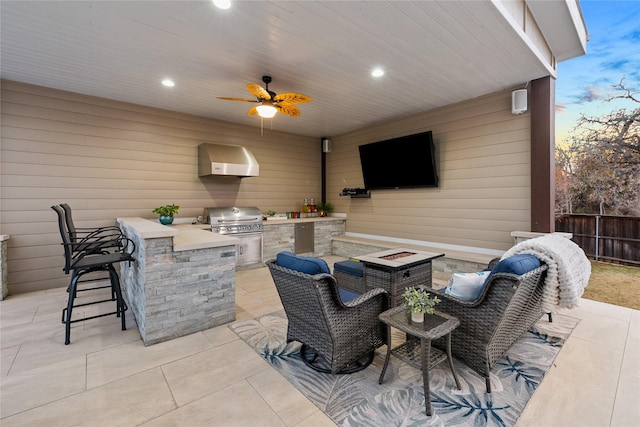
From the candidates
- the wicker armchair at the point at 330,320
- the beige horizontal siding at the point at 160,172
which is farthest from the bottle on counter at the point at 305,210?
the wicker armchair at the point at 330,320

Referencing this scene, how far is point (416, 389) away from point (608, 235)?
6700mm

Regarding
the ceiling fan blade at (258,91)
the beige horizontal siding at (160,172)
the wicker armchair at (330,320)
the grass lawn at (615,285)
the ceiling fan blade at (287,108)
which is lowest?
the grass lawn at (615,285)

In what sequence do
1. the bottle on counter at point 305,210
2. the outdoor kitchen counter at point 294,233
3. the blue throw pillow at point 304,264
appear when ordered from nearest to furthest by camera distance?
the blue throw pillow at point 304,264, the outdoor kitchen counter at point 294,233, the bottle on counter at point 305,210

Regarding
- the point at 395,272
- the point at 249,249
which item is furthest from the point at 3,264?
the point at 395,272

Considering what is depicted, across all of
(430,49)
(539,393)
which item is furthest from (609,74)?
(539,393)

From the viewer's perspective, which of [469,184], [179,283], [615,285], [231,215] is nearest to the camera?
[179,283]

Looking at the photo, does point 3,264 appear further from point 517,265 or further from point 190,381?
point 517,265

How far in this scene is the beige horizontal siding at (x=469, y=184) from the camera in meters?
4.23

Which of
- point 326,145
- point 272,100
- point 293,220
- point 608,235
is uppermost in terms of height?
point 326,145

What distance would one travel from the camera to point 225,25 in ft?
8.73

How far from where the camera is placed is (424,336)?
1691 millimetres

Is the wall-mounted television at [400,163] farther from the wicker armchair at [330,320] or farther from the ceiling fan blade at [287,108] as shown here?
the wicker armchair at [330,320]

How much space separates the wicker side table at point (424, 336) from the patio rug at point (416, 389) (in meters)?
0.11

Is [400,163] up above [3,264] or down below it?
above
